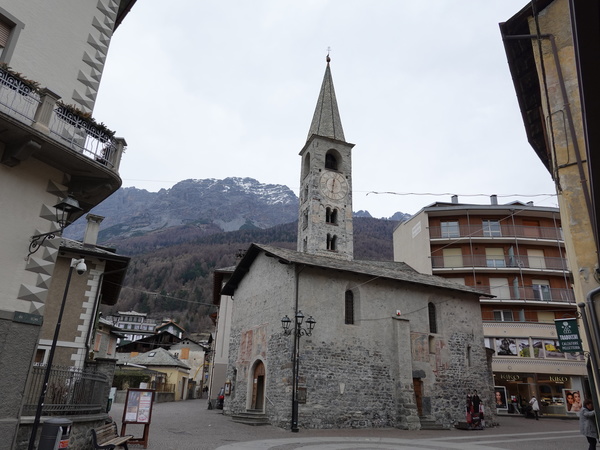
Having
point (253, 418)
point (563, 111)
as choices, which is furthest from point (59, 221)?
point (253, 418)

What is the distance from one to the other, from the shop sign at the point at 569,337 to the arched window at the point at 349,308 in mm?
9433

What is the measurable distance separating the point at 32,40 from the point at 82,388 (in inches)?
308

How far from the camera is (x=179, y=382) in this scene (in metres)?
43.1

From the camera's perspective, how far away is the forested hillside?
3898 inches

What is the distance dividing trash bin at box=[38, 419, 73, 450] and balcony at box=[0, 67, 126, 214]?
4.63 m

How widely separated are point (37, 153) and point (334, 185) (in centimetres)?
2741

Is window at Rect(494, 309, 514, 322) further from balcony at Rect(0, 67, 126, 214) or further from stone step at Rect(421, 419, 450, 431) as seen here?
balcony at Rect(0, 67, 126, 214)

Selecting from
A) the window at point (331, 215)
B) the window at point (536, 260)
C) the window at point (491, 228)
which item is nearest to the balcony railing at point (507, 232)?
the window at point (491, 228)

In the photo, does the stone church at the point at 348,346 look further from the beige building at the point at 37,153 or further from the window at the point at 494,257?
the window at the point at 494,257

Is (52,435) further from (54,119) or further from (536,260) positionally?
(536,260)

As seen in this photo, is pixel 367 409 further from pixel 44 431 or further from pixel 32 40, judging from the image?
pixel 32 40

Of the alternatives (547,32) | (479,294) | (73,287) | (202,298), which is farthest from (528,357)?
(202,298)

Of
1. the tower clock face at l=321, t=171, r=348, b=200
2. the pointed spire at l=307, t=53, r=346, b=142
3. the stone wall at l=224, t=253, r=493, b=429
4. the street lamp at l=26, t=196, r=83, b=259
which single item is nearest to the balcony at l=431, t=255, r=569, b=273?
the tower clock face at l=321, t=171, r=348, b=200

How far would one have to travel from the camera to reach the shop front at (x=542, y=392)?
103 ft
